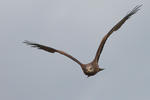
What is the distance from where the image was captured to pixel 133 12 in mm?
24922

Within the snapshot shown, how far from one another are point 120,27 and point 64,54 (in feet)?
13.4

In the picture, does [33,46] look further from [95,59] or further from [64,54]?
[95,59]

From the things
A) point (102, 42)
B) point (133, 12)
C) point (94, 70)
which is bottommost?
point (94, 70)

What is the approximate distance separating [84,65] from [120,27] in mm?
3303

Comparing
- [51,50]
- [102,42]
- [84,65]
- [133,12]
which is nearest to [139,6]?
[133,12]

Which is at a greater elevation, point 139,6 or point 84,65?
point 139,6

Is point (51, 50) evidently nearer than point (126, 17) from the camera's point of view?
No

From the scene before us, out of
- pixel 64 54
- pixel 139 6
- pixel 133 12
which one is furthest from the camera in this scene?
pixel 64 54

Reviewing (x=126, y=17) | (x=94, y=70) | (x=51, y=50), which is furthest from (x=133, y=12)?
(x=51, y=50)

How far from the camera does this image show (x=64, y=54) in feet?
87.4

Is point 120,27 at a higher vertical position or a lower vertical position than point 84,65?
higher

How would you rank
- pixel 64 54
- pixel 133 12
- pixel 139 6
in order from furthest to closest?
pixel 64 54
pixel 133 12
pixel 139 6

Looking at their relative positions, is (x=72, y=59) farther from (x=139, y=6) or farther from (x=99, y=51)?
(x=139, y=6)

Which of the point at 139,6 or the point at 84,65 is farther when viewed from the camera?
the point at 84,65
